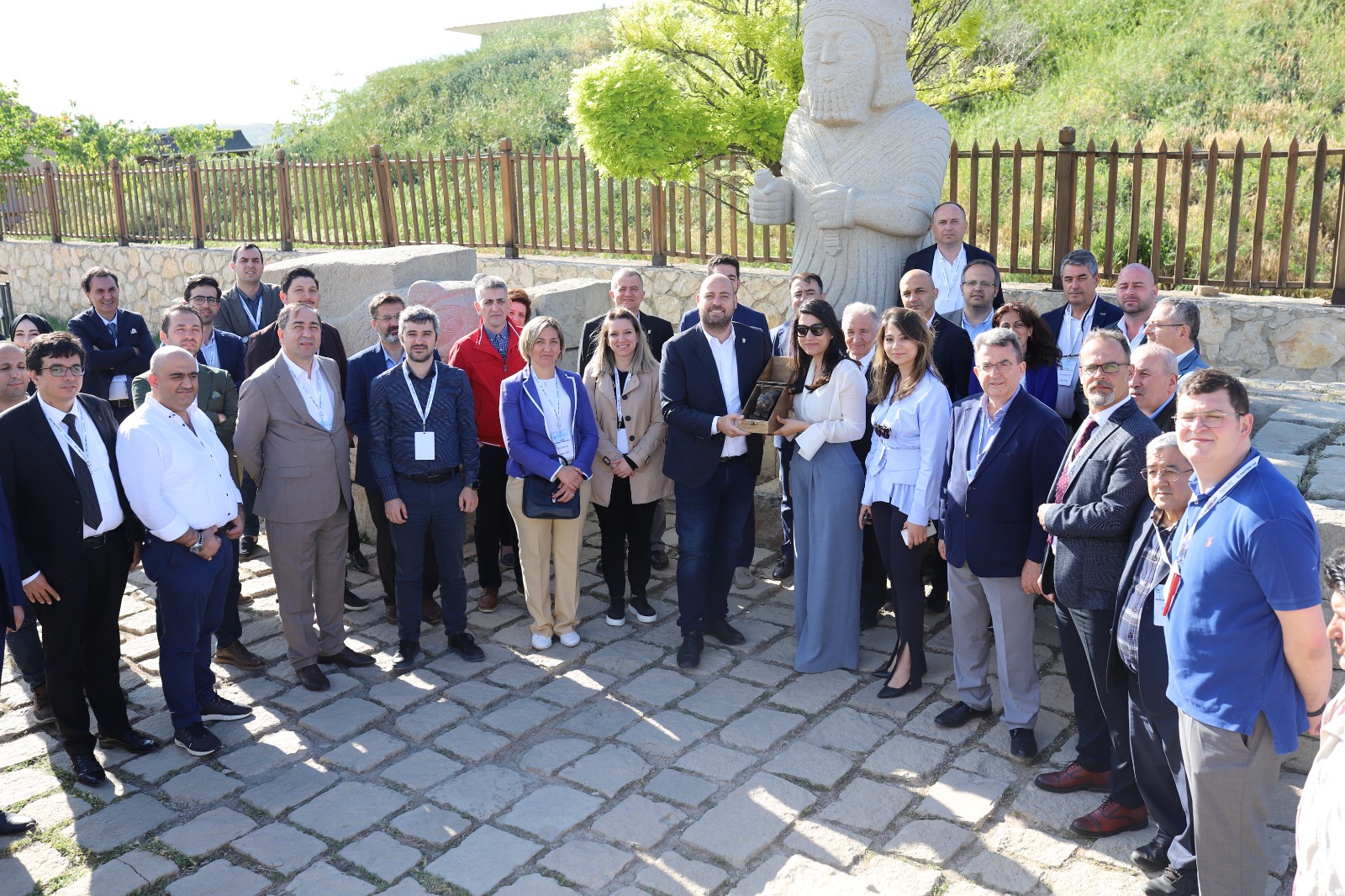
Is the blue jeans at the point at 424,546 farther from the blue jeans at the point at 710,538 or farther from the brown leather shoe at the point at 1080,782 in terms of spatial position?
the brown leather shoe at the point at 1080,782

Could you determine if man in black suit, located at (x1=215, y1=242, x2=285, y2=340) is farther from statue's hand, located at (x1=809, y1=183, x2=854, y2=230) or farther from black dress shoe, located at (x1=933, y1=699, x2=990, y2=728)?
black dress shoe, located at (x1=933, y1=699, x2=990, y2=728)

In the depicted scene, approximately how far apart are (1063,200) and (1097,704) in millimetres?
6240

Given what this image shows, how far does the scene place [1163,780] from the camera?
361cm

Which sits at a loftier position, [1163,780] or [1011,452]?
[1011,452]

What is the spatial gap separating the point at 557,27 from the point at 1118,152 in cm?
3065

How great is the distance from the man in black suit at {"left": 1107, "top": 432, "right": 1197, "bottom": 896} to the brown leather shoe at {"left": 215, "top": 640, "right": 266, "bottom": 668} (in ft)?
13.5

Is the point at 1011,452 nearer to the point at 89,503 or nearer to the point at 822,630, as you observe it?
the point at 822,630

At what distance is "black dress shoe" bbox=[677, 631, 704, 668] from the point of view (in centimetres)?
527

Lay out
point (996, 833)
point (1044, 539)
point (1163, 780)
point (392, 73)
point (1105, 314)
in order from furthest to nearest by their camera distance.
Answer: point (392, 73) → point (1105, 314) → point (1044, 539) → point (996, 833) → point (1163, 780)

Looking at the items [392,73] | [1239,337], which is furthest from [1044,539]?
[392,73]

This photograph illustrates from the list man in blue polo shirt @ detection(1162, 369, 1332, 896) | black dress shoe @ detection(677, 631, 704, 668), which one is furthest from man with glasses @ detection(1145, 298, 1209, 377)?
black dress shoe @ detection(677, 631, 704, 668)

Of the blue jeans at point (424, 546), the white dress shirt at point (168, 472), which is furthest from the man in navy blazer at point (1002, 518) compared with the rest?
the white dress shirt at point (168, 472)

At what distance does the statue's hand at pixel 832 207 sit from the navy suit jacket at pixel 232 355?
3699 millimetres

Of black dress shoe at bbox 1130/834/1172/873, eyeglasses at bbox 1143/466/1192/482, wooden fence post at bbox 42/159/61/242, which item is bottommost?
black dress shoe at bbox 1130/834/1172/873
